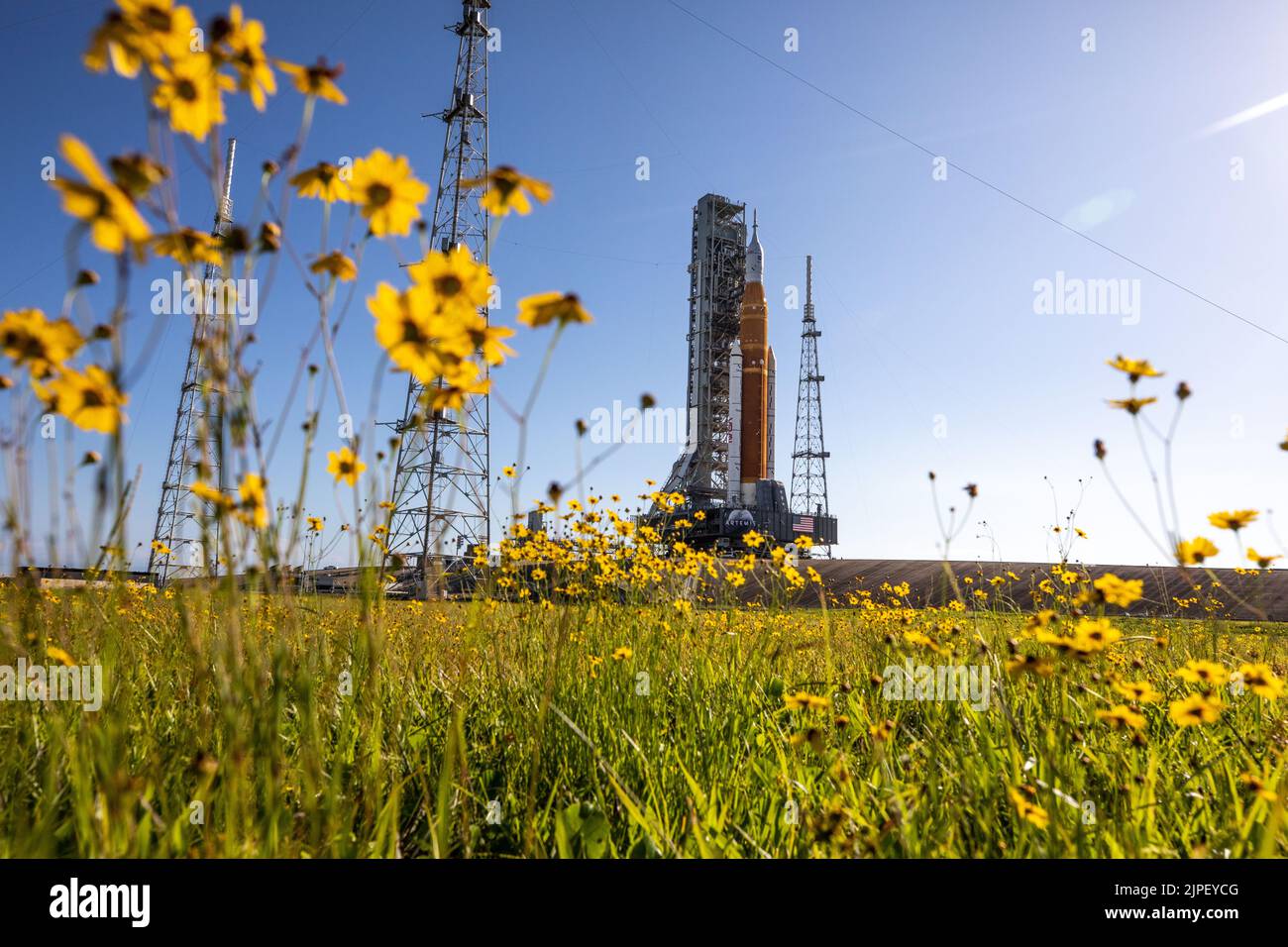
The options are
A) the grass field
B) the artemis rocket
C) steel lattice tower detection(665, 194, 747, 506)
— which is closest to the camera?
the grass field

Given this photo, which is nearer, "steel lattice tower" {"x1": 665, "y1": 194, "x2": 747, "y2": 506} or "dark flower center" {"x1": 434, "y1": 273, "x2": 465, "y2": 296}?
"dark flower center" {"x1": 434, "y1": 273, "x2": 465, "y2": 296}

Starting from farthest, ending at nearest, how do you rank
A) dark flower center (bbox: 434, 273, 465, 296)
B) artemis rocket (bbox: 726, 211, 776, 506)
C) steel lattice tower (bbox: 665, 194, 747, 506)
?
steel lattice tower (bbox: 665, 194, 747, 506), artemis rocket (bbox: 726, 211, 776, 506), dark flower center (bbox: 434, 273, 465, 296)

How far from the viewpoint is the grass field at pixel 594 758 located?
111 cm

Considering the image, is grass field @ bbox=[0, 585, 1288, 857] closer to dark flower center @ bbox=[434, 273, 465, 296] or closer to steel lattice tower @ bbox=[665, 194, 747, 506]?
dark flower center @ bbox=[434, 273, 465, 296]

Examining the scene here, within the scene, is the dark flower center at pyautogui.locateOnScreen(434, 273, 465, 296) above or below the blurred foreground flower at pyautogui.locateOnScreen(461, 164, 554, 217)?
below

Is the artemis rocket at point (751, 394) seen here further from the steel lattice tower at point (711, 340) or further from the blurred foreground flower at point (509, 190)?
the blurred foreground flower at point (509, 190)

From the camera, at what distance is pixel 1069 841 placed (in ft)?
3.96

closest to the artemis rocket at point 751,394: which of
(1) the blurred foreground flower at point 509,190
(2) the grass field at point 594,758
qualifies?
(2) the grass field at point 594,758

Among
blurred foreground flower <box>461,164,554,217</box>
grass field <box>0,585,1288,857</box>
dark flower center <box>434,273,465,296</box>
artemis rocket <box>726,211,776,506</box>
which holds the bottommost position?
→ grass field <box>0,585,1288,857</box>

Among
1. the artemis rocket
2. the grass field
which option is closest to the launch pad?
the artemis rocket

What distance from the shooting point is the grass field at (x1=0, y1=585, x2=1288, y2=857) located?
3.65 feet
